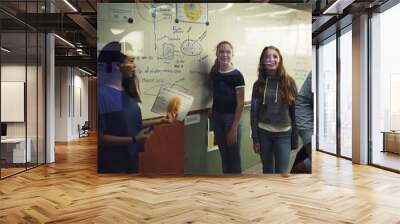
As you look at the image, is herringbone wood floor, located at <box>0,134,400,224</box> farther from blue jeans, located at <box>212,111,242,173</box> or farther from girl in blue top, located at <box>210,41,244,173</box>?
girl in blue top, located at <box>210,41,244,173</box>

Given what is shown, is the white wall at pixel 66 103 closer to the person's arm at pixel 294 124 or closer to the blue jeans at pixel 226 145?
the blue jeans at pixel 226 145

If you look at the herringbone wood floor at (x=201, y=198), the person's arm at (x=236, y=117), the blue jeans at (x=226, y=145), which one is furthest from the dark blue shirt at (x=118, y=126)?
the person's arm at (x=236, y=117)

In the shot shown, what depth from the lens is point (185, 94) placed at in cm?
649

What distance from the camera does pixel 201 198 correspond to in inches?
191

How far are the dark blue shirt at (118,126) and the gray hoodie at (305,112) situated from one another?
273 centimetres

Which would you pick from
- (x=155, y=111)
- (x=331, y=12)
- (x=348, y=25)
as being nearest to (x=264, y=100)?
(x=155, y=111)

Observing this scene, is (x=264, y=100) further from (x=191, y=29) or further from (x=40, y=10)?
(x=40, y=10)

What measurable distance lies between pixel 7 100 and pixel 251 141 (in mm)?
4572

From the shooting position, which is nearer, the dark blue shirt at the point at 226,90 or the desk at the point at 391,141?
the dark blue shirt at the point at 226,90

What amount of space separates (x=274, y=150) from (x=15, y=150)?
16.4 ft

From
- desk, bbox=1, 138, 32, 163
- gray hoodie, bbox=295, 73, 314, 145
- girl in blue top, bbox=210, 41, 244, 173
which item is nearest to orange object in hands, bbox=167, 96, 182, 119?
girl in blue top, bbox=210, 41, 244, 173

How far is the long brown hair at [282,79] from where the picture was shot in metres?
6.51

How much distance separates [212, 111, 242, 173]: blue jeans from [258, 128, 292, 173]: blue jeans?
0.41 meters

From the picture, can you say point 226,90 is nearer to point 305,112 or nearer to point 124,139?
point 305,112
